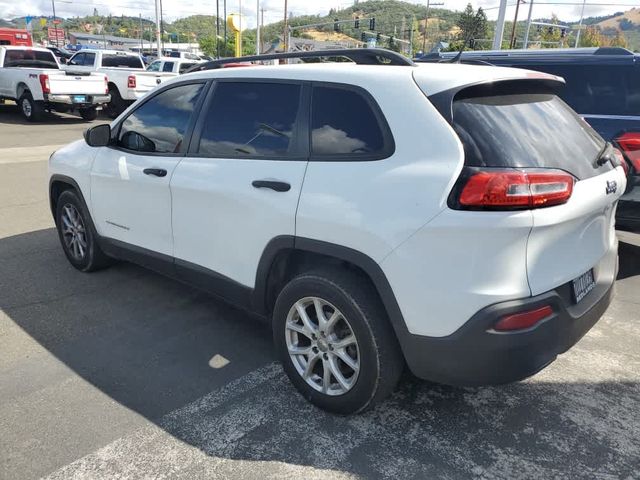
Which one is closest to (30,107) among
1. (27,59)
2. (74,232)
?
(27,59)

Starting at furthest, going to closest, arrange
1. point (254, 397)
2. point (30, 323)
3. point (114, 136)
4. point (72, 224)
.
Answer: point (72, 224) < point (114, 136) < point (30, 323) < point (254, 397)

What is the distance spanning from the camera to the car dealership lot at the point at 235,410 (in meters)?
2.51

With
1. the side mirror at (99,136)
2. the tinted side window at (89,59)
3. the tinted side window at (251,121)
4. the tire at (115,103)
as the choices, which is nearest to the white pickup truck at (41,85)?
the tire at (115,103)

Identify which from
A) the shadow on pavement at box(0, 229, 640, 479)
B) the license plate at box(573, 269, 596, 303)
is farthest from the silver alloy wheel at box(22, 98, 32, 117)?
the license plate at box(573, 269, 596, 303)

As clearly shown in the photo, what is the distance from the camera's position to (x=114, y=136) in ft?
13.6

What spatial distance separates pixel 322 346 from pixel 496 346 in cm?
93

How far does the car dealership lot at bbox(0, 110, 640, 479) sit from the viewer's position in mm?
2514

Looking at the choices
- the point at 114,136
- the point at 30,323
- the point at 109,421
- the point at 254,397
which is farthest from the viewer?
the point at 114,136

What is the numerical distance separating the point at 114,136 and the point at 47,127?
40.9 ft

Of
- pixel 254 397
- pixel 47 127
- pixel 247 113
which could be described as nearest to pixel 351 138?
pixel 247 113

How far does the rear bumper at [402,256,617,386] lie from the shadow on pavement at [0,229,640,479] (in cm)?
46

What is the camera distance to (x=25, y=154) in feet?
34.6

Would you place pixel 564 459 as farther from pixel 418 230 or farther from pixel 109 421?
pixel 109 421

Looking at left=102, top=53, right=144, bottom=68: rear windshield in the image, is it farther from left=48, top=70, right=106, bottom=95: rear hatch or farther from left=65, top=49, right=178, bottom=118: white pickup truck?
left=48, top=70, right=106, bottom=95: rear hatch
